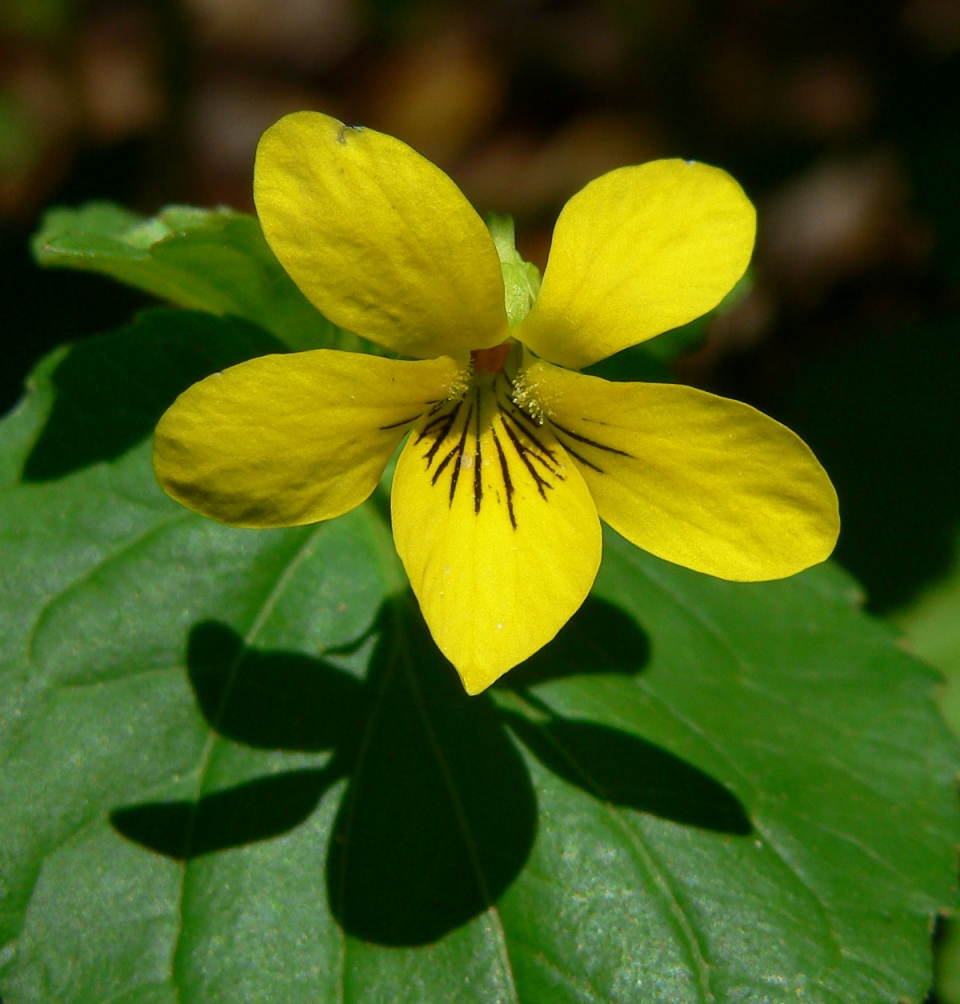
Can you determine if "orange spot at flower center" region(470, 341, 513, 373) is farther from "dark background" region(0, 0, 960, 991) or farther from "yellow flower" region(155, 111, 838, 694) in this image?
"dark background" region(0, 0, 960, 991)

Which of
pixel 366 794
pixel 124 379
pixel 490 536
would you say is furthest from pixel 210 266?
pixel 366 794

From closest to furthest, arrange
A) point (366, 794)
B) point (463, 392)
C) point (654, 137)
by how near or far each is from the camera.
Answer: point (463, 392) < point (366, 794) < point (654, 137)

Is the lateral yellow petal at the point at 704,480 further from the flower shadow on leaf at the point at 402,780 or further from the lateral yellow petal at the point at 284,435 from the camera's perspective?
the flower shadow on leaf at the point at 402,780

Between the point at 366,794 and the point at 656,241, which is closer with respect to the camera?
the point at 656,241

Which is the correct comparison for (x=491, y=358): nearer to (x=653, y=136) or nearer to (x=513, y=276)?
(x=513, y=276)

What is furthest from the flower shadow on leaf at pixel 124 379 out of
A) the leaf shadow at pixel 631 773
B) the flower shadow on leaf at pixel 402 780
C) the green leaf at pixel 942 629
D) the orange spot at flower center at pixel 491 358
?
the green leaf at pixel 942 629

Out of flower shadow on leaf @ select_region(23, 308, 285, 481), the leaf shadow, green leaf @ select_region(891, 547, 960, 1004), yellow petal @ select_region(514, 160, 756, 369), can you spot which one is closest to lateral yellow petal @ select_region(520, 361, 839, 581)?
yellow petal @ select_region(514, 160, 756, 369)

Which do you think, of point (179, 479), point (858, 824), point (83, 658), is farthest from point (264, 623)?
point (858, 824)
